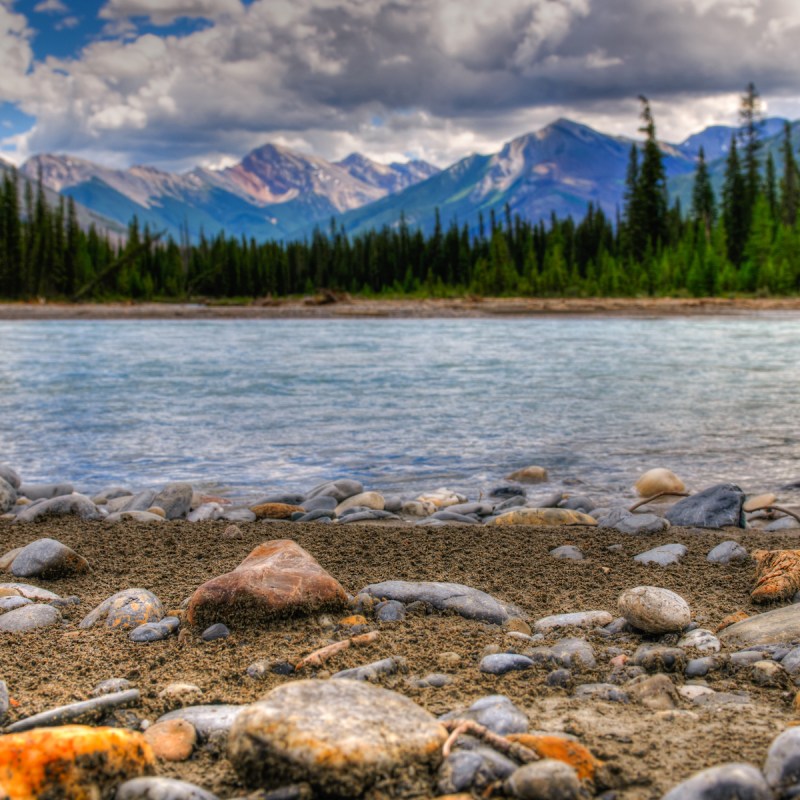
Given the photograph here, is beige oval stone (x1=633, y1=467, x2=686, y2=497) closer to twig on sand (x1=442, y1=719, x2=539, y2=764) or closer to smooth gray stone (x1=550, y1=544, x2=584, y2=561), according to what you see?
smooth gray stone (x1=550, y1=544, x2=584, y2=561)

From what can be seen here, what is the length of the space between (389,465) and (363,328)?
114 feet

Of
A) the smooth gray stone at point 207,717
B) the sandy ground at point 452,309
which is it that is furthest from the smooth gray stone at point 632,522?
the sandy ground at point 452,309

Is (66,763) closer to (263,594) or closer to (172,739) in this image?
(172,739)

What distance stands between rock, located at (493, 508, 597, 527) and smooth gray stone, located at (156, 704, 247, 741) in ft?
13.0

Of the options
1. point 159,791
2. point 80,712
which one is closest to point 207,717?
point 80,712

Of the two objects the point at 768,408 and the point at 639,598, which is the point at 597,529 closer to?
the point at 639,598

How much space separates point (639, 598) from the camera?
361 cm

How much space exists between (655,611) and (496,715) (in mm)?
1290

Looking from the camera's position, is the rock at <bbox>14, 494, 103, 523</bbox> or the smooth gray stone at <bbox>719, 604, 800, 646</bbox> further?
the rock at <bbox>14, 494, 103, 523</bbox>

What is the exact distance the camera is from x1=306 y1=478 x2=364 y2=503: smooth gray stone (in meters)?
7.62

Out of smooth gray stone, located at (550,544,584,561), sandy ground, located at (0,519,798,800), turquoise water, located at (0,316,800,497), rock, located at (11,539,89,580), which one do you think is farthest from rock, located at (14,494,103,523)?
smooth gray stone, located at (550,544,584,561)

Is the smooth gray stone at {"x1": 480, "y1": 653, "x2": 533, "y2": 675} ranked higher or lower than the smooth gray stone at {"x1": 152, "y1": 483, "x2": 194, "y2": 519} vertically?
higher

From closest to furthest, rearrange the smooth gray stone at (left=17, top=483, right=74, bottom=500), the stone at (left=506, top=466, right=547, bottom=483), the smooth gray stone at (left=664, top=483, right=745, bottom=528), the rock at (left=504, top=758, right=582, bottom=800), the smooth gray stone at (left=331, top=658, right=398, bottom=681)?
1. the rock at (left=504, top=758, right=582, bottom=800)
2. the smooth gray stone at (left=331, top=658, right=398, bottom=681)
3. the smooth gray stone at (left=664, top=483, right=745, bottom=528)
4. the smooth gray stone at (left=17, top=483, right=74, bottom=500)
5. the stone at (left=506, top=466, right=547, bottom=483)

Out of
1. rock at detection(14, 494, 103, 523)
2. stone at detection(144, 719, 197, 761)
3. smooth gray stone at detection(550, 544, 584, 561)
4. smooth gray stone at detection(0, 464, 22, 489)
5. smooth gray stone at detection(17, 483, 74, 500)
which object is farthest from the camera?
smooth gray stone at detection(0, 464, 22, 489)
